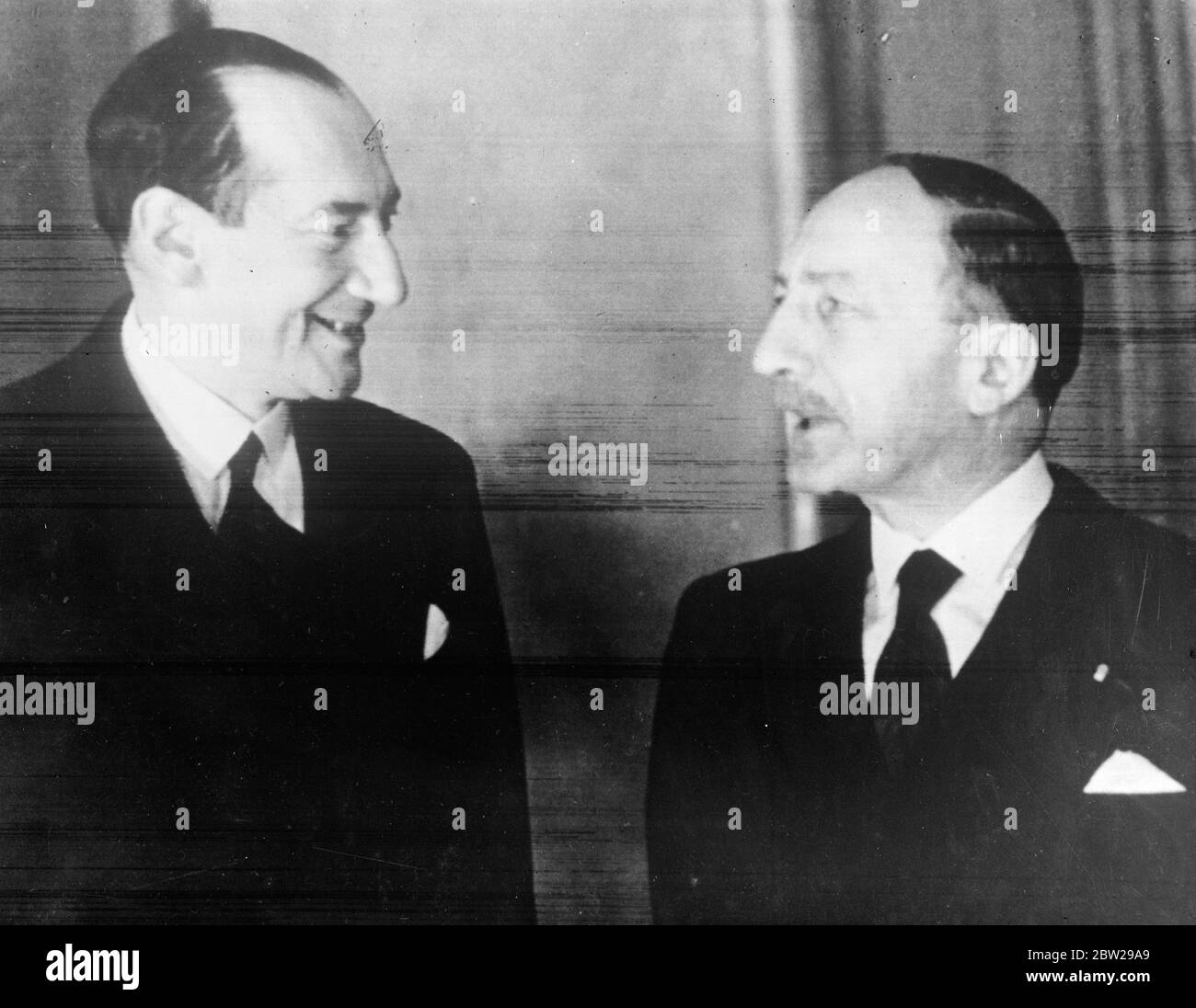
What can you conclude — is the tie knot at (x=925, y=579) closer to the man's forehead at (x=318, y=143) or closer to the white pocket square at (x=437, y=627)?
the white pocket square at (x=437, y=627)

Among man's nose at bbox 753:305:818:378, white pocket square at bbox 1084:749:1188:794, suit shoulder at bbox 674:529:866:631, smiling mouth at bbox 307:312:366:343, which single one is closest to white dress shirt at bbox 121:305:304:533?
smiling mouth at bbox 307:312:366:343

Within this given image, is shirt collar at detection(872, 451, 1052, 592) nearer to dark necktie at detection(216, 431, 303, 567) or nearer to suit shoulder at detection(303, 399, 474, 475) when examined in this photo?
suit shoulder at detection(303, 399, 474, 475)

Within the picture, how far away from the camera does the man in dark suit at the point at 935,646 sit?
108cm

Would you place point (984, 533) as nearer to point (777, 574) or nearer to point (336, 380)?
point (777, 574)

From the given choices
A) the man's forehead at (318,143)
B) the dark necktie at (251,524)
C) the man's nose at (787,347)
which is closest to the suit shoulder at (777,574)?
the man's nose at (787,347)

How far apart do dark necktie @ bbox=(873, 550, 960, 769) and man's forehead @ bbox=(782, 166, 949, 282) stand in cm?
40

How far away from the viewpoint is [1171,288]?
3.57 feet

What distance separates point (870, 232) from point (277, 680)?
3.33ft

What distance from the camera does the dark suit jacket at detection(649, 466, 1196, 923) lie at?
1080 mm

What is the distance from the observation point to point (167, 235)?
3.55 ft

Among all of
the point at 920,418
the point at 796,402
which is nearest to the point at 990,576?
the point at 920,418

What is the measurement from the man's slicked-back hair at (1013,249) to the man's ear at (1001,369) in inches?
0.6
